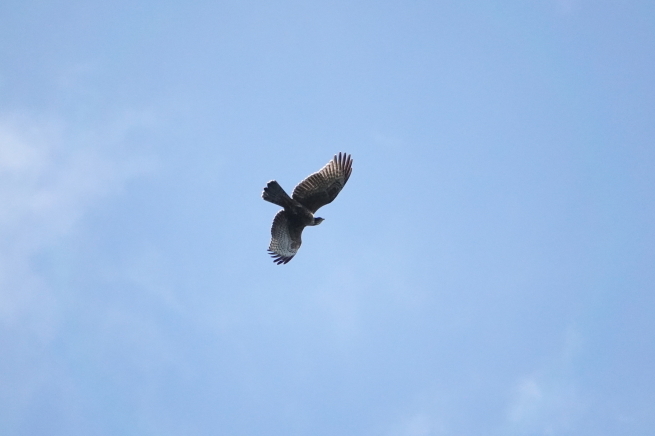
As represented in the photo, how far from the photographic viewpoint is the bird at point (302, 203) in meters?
21.3

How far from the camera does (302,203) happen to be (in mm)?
21578

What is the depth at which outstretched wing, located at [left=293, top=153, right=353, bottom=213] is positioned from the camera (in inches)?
838

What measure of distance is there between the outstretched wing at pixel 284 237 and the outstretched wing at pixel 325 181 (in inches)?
31.5

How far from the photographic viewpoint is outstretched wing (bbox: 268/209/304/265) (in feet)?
71.5

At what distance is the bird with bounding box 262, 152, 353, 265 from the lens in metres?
21.3

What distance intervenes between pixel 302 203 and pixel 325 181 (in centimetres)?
96

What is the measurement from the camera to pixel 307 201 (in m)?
21.6

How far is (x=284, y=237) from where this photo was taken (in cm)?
2209

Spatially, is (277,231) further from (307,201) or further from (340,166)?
(340,166)

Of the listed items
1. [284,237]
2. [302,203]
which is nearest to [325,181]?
[302,203]

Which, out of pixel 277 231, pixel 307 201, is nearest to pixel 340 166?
pixel 307 201

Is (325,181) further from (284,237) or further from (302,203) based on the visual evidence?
(284,237)

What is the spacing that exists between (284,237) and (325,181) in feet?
7.24

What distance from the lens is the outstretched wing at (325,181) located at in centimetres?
2130
